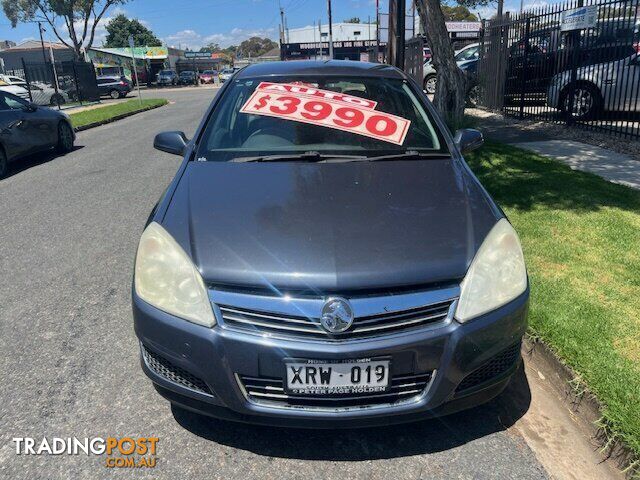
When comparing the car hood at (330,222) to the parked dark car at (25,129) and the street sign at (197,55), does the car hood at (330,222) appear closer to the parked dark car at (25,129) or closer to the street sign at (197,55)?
the parked dark car at (25,129)

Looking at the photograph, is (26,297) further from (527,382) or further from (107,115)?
(107,115)

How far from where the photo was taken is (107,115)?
17.5m

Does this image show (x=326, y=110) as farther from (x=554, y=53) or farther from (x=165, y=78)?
(x=165, y=78)

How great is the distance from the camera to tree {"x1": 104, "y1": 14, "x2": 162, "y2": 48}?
8444cm

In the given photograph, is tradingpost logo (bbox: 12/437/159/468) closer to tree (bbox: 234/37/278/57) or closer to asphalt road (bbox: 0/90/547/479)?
asphalt road (bbox: 0/90/547/479)

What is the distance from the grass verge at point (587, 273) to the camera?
252cm

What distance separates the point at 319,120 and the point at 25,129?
25.6 feet

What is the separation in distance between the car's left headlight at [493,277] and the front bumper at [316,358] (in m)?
0.04

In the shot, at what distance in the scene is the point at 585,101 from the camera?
9.93m

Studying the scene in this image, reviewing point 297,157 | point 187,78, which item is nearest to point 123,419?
point 297,157

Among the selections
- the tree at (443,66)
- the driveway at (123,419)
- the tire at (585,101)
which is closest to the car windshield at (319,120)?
the driveway at (123,419)

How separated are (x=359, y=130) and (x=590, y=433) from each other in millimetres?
2048

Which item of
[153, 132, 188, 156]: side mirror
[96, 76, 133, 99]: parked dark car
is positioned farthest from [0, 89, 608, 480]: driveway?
[96, 76, 133, 99]: parked dark car

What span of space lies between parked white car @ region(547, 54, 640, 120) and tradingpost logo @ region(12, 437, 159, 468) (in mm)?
9336
